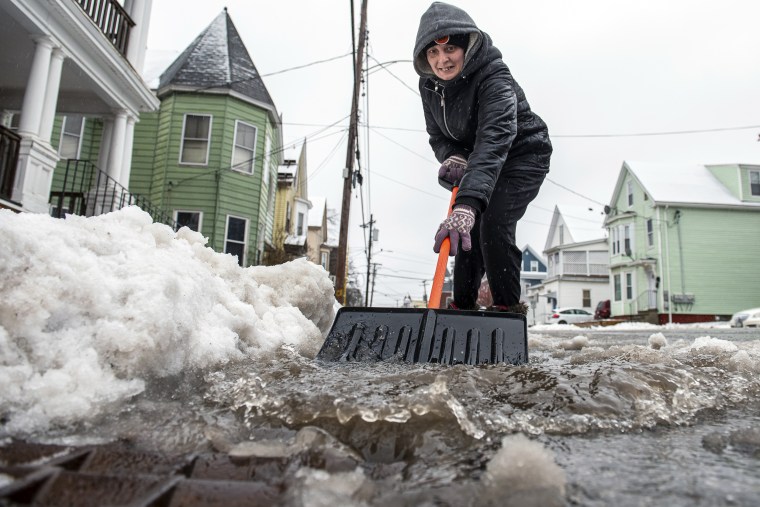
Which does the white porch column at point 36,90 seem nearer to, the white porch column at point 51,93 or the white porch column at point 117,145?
the white porch column at point 51,93

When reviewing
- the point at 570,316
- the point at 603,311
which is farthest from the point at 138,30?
the point at 603,311

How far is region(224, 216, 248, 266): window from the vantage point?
1452 cm

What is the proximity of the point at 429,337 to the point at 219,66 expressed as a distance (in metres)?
15.4

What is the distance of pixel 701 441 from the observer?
1.12 meters

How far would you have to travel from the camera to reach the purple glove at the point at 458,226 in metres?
2.77

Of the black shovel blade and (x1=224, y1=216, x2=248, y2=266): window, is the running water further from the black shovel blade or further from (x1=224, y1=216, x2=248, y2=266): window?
(x1=224, y1=216, x2=248, y2=266): window

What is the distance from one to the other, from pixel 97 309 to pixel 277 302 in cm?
165

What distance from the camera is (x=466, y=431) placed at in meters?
1.13

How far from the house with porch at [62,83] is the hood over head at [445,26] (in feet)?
16.1

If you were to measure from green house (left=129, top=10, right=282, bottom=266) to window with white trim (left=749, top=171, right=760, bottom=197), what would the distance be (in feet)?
78.0

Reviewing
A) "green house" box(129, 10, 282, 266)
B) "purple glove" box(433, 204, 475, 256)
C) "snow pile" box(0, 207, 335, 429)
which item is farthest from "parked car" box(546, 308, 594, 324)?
"snow pile" box(0, 207, 335, 429)

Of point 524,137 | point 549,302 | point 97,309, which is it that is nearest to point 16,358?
point 97,309

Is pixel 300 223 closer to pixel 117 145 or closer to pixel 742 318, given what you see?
pixel 117 145

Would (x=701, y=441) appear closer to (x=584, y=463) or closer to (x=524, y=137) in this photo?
(x=584, y=463)
